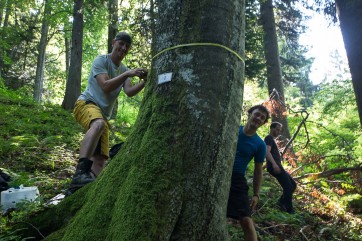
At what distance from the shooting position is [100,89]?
165 inches

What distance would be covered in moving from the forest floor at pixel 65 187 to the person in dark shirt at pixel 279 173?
190 mm

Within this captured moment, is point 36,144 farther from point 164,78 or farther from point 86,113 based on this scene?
point 164,78

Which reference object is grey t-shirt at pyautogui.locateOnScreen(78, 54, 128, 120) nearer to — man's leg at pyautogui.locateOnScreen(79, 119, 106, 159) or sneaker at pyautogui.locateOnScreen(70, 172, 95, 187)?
man's leg at pyautogui.locateOnScreen(79, 119, 106, 159)

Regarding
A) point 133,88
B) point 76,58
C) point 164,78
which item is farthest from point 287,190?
point 76,58

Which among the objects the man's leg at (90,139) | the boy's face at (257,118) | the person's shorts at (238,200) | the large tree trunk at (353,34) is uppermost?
the large tree trunk at (353,34)

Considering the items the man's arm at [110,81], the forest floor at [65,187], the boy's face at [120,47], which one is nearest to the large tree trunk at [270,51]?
the forest floor at [65,187]

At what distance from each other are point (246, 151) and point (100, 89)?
198 cm

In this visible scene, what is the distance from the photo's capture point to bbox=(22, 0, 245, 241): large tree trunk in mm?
2246

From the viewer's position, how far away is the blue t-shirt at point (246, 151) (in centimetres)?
419

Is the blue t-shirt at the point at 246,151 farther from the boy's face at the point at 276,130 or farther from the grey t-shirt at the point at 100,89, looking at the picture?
the boy's face at the point at 276,130

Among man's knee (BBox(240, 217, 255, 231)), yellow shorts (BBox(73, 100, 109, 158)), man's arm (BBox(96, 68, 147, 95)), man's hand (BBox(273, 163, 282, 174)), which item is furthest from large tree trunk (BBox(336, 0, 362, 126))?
yellow shorts (BBox(73, 100, 109, 158))

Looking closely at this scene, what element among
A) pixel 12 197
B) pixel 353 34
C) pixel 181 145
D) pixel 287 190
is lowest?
pixel 287 190

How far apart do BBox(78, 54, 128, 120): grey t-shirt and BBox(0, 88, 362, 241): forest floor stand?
1.28 meters

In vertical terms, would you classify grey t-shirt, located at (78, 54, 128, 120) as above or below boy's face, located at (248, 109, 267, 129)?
above
